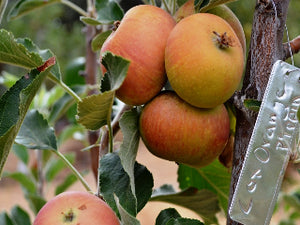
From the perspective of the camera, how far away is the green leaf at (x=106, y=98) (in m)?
0.53

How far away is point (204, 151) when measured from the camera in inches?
23.5

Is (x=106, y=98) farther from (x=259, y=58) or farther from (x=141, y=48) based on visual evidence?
(x=259, y=58)

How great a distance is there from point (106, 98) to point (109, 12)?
0.24 metres

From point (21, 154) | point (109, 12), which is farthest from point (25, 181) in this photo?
point (109, 12)

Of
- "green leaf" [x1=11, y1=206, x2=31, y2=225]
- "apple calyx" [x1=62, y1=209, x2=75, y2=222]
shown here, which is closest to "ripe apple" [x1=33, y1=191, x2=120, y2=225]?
"apple calyx" [x1=62, y1=209, x2=75, y2=222]

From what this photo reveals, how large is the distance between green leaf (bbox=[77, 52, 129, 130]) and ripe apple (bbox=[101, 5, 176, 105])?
0.10ft

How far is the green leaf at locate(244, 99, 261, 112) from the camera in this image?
563 mm

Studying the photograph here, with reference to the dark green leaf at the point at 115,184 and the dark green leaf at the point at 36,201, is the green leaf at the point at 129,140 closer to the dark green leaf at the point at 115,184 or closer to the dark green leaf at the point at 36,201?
the dark green leaf at the point at 115,184

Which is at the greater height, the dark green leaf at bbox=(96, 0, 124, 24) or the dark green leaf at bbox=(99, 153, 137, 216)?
the dark green leaf at bbox=(96, 0, 124, 24)

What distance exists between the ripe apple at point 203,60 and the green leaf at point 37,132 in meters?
0.27

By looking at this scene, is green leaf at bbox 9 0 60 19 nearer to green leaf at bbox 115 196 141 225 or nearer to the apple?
the apple

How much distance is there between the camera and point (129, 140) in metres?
0.59

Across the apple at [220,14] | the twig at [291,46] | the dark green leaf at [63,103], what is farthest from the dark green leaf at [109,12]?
the dark green leaf at [63,103]

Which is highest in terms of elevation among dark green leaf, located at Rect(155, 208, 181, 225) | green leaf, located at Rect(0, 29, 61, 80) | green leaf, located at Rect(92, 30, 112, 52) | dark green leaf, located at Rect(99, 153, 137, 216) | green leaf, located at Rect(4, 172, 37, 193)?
green leaf, located at Rect(0, 29, 61, 80)
